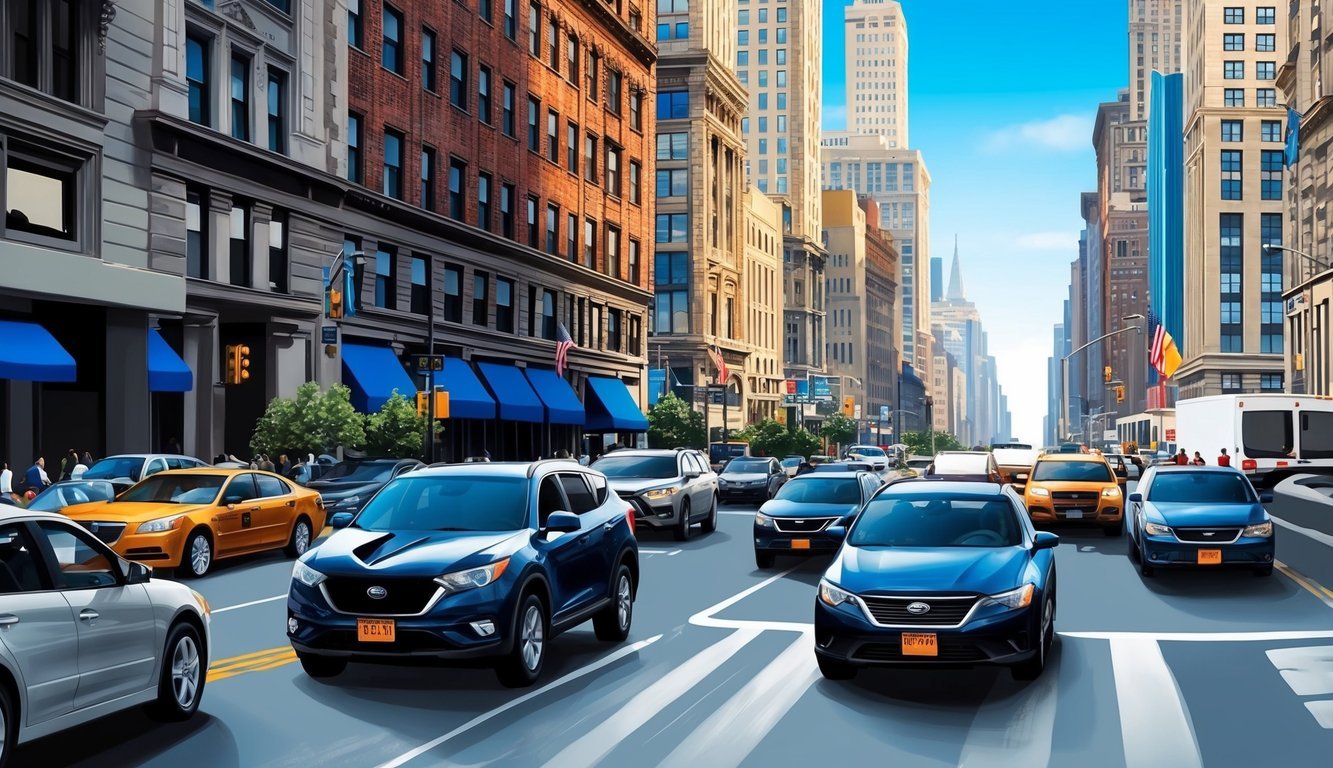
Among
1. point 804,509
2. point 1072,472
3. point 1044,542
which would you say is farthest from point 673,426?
point 1044,542

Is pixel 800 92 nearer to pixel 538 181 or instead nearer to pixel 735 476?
pixel 538 181

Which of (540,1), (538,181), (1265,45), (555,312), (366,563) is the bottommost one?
(366,563)

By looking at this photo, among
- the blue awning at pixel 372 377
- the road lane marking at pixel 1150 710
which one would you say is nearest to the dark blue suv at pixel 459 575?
the road lane marking at pixel 1150 710

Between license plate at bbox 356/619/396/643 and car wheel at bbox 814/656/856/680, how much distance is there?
348 cm

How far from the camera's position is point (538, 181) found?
58.1 m

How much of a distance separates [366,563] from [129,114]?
81.9 ft

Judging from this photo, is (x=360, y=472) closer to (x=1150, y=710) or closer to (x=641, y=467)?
(x=641, y=467)

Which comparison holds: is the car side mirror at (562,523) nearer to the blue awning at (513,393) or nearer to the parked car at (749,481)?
the parked car at (749,481)

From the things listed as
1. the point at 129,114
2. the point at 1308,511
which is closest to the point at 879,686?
the point at 1308,511

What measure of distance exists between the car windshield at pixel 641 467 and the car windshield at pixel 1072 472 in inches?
291

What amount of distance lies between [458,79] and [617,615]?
4070 cm

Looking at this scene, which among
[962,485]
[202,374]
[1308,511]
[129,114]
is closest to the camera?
[962,485]

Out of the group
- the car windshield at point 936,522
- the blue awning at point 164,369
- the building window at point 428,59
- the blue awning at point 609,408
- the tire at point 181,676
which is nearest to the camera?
the tire at point 181,676

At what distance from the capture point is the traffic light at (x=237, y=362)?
31.7 meters
